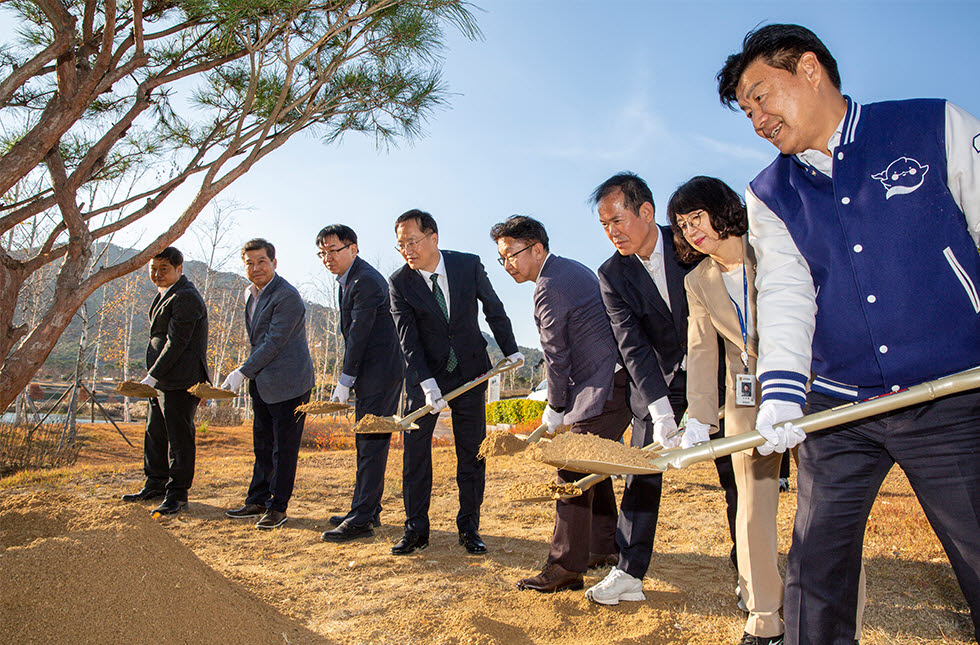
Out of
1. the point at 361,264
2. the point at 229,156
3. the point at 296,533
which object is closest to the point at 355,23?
the point at 229,156

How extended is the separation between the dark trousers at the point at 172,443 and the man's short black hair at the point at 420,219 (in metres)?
2.32

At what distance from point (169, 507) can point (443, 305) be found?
2625mm

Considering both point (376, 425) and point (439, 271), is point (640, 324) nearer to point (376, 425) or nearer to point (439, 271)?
point (439, 271)

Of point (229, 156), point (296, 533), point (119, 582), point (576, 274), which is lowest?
point (296, 533)

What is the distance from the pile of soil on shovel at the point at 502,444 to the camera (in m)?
2.90

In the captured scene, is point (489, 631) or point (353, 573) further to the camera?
point (353, 573)

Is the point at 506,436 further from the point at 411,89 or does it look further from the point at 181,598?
the point at 411,89

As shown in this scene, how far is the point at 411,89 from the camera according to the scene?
6832 millimetres

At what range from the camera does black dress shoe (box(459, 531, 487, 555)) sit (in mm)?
3557

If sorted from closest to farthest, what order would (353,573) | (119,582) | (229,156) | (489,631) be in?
(119,582)
(489,631)
(353,573)
(229,156)

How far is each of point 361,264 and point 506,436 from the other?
71.6 inches

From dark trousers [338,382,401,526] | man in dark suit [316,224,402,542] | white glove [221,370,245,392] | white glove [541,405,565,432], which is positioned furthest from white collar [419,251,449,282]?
white glove [221,370,245,392]

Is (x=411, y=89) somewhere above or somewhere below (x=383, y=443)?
above

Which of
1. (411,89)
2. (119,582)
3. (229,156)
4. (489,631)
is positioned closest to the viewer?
(119,582)
